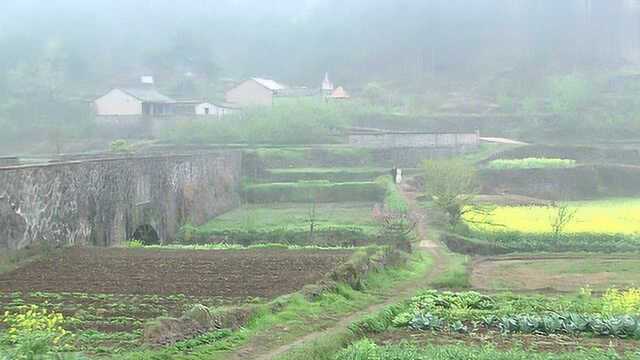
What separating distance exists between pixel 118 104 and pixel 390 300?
56.2 m

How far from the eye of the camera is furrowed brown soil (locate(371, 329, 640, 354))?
13.5 m

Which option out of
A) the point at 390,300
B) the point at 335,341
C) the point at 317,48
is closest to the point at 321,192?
the point at 390,300

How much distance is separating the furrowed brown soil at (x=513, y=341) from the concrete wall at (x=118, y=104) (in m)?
58.9

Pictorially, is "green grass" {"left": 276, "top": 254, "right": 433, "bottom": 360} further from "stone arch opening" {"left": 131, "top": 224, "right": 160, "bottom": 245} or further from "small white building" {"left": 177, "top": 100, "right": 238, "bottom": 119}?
"small white building" {"left": 177, "top": 100, "right": 238, "bottom": 119}

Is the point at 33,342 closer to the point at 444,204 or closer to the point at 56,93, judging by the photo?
the point at 444,204

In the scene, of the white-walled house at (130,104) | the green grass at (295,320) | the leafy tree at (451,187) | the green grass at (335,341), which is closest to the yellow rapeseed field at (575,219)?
the leafy tree at (451,187)

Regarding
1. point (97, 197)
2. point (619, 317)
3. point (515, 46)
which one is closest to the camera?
point (619, 317)

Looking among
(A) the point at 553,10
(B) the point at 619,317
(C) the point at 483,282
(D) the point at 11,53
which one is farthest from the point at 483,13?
(B) the point at 619,317

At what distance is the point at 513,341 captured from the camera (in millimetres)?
14141

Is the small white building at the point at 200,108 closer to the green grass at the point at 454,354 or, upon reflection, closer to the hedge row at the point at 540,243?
the hedge row at the point at 540,243

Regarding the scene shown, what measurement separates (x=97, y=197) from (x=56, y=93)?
181 feet

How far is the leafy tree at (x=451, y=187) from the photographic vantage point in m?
37.7

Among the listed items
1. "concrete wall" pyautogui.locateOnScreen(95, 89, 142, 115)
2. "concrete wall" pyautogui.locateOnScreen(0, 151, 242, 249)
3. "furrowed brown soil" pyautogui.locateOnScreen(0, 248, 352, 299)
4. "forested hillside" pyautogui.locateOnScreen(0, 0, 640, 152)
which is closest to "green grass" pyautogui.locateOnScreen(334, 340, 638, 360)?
"furrowed brown soil" pyautogui.locateOnScreen(0, 248, 352, 299)

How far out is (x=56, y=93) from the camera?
77688 millimetres
